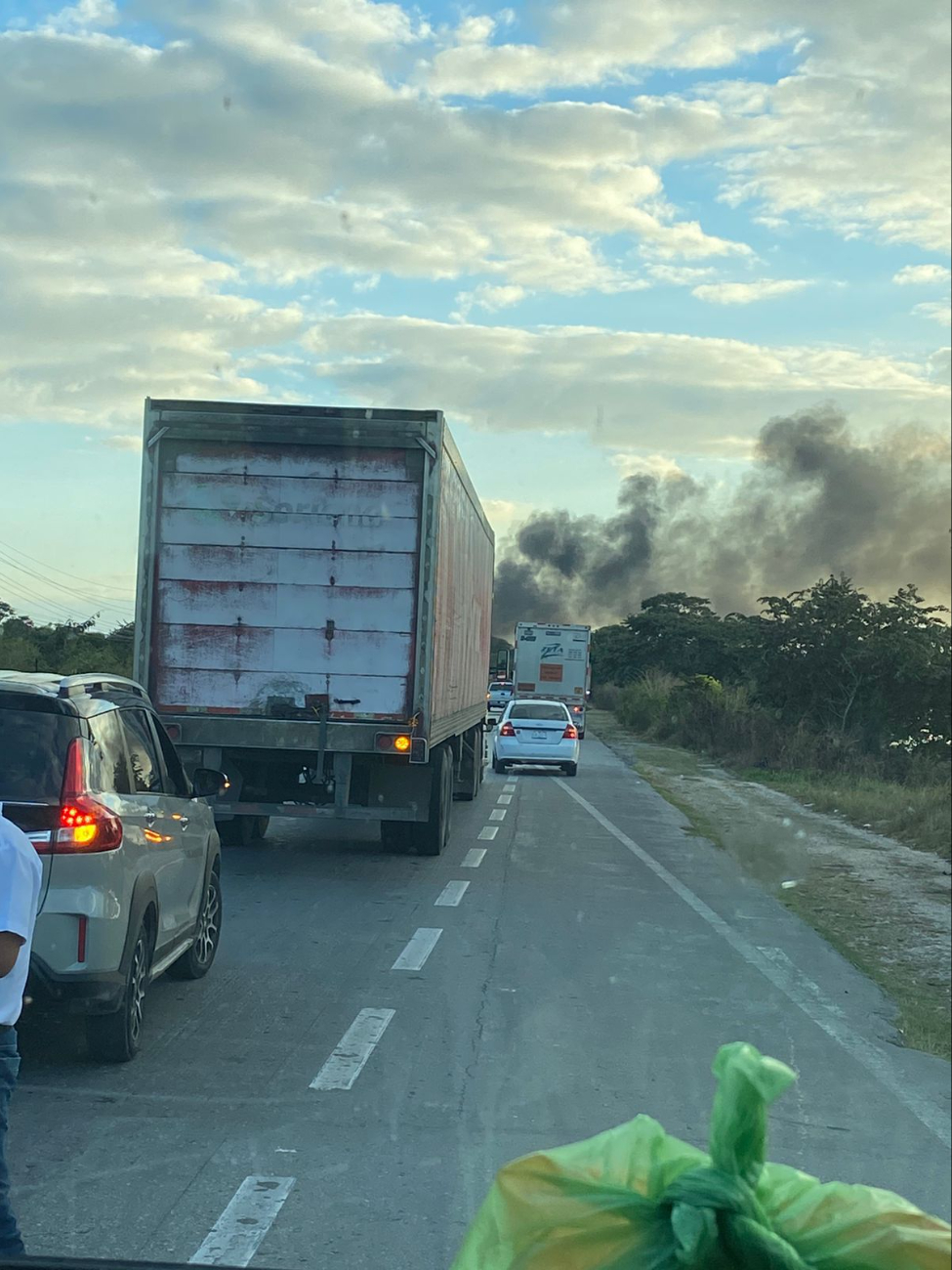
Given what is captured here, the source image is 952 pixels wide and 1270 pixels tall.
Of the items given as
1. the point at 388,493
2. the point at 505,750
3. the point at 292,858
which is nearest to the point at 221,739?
the point at 292,858

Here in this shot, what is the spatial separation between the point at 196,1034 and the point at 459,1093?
1637 mm

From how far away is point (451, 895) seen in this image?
12.2 m

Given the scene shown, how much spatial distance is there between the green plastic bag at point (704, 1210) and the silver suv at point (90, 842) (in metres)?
4.82

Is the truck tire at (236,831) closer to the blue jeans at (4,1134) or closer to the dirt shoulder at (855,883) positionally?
the dirt shoulder at (855,883)

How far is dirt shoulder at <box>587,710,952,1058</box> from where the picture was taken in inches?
375

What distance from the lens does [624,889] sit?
13039 mm

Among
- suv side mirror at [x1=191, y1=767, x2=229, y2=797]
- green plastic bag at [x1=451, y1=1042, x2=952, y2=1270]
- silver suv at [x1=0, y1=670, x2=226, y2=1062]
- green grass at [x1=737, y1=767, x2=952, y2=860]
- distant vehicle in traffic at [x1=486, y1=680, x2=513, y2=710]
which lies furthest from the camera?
distant vehicle in traffic at [x1=486, y1=680, x2=513, y2=710]

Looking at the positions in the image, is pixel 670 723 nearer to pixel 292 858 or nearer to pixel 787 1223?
pixel 292 858

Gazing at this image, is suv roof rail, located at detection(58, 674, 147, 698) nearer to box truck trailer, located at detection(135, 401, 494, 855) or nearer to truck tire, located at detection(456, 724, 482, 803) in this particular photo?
box truck trailer, located at detection(135, 401, 494, 855)

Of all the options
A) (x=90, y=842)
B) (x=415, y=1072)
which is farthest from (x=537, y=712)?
(x=90, y=842)

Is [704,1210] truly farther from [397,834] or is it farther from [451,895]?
[397,834]

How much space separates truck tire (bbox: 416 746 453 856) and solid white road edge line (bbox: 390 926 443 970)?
149 inches

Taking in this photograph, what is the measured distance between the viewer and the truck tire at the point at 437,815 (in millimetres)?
14180

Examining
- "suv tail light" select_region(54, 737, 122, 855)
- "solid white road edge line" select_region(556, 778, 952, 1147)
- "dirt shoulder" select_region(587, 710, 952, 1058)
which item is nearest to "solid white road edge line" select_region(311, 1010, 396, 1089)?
"suv tail light" select_region(54, 737, 122, 855)
